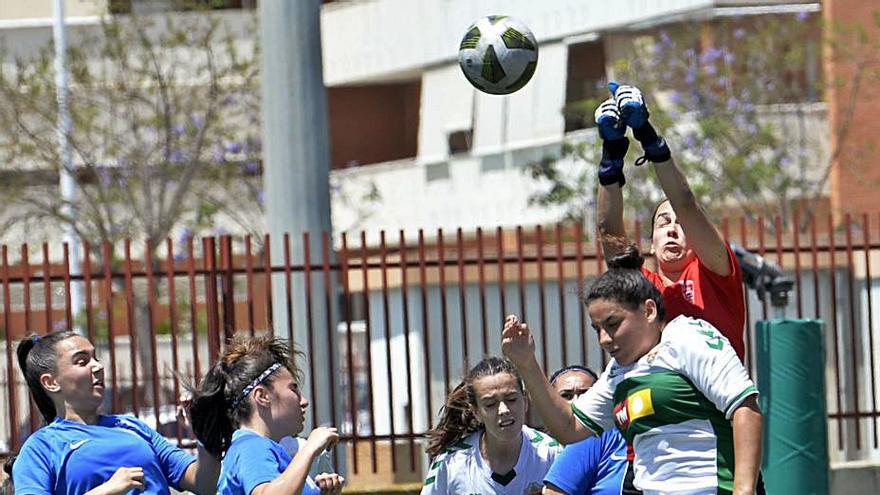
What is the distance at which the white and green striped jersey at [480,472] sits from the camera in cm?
742

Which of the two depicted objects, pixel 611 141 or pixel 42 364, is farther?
pixel 42 364

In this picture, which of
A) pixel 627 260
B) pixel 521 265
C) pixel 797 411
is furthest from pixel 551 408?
pixel 521 265

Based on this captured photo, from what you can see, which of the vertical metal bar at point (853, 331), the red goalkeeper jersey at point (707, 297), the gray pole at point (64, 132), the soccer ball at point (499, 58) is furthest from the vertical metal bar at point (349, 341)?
the gray pole at point (64, 132)

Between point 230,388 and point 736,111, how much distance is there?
19366 millimetres

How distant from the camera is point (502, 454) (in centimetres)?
743

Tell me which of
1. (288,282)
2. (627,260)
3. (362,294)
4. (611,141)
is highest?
(611,141)

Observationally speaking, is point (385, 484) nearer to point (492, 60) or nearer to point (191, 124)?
point (492, 60)

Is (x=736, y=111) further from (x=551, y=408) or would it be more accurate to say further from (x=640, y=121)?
(x=551, y=408)

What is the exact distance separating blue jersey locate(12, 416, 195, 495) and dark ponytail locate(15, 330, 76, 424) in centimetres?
13

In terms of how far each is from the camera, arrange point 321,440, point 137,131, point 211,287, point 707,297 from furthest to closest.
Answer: point 137,131 → point 211,287 → point 707,297 → point 321,440

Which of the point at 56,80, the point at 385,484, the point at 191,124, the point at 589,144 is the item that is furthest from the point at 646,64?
the point at 385,484

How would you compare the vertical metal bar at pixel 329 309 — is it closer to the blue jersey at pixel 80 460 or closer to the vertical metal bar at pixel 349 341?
the vertical metal bar at pixel 349 341

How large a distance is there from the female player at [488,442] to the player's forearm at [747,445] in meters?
1.56

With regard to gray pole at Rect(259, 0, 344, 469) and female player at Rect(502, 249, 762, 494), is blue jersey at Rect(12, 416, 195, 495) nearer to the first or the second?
female player at Rect(502, 249, 762, 494)
